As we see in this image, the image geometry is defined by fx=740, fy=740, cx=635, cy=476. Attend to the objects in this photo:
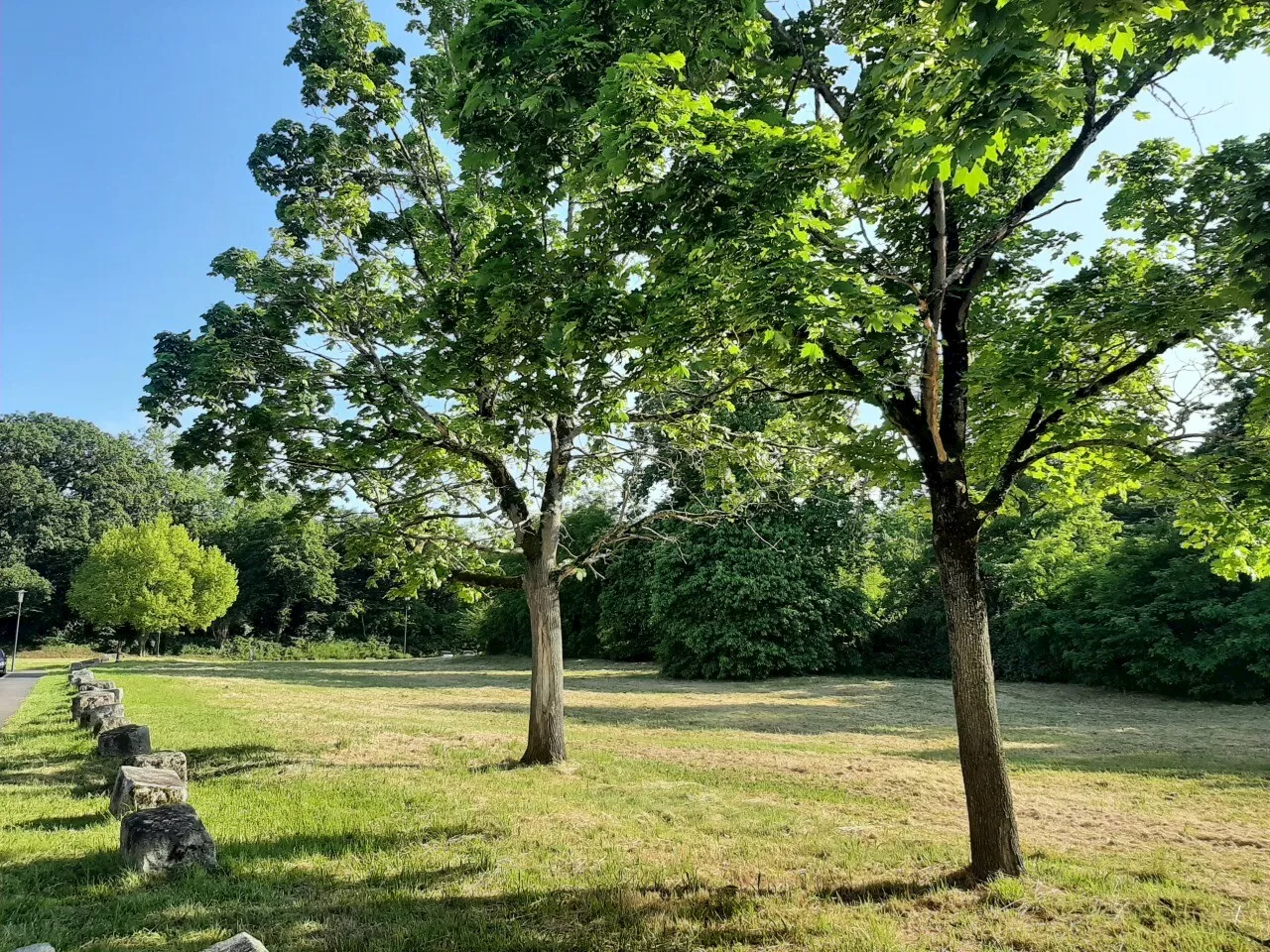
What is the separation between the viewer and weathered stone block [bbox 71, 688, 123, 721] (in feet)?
41.6

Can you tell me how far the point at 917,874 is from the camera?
5.24 metres

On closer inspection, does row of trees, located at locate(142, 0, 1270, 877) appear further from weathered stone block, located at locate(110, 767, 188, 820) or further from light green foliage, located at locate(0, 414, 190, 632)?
light green foliage, located at locate(0, 414, 190, 632)

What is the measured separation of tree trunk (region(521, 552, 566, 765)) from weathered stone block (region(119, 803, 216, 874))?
444cm

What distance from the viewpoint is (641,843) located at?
239 inches

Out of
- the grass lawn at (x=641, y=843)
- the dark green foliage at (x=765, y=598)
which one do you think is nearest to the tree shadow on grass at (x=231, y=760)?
the grass lawn at (x=641, y=843)

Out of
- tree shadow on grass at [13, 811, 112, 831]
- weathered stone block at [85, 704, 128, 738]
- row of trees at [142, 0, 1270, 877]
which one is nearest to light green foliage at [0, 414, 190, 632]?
weathered stone block at [85, 704, 128, 738]

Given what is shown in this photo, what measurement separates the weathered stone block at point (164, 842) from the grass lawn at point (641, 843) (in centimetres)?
13

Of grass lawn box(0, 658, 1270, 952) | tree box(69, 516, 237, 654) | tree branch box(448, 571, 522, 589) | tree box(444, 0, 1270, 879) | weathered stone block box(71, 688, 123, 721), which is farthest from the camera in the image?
tree box(69, 516, 237, 654)

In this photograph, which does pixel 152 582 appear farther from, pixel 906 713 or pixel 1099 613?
pixel 1099 613

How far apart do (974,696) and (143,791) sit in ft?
22.6

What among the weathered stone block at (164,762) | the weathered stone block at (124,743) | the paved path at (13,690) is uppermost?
the weathered stone block at (164,762)

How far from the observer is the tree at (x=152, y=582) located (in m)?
32.5

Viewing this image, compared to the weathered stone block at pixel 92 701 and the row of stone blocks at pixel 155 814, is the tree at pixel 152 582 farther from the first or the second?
the row of stone blocks at pixel 155 814

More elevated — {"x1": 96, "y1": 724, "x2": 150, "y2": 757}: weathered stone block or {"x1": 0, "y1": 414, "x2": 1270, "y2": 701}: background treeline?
{"x1": 0, "y1": 414, "x2": 1270, "y2": 701}: background treeline
